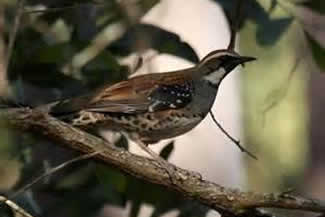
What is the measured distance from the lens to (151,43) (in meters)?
4.74

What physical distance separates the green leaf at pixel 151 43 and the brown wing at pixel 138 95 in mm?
134

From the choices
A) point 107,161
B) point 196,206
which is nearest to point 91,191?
point 196,206

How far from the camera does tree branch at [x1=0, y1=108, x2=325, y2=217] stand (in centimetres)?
357

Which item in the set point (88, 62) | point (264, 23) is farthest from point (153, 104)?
point (264, 23)

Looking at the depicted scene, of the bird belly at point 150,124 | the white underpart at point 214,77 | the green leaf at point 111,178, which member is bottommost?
the green leaf at point 111,178

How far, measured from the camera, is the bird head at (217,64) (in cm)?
473

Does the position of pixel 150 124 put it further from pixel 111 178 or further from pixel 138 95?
pixel 111 178

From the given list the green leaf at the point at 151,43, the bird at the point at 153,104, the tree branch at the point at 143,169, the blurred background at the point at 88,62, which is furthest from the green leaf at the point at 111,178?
the tree branch at the point at 143,169

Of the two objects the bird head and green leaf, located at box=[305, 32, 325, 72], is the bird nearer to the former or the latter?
the bird head

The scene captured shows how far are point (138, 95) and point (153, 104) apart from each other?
84 mm

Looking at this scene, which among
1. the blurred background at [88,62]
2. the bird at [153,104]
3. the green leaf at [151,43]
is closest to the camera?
the bird at [153,104]

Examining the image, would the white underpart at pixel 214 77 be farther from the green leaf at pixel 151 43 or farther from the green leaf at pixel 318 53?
the green leaf at pixel 318 53

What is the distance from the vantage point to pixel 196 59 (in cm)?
467

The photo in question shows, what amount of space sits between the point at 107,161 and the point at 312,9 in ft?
4.70
